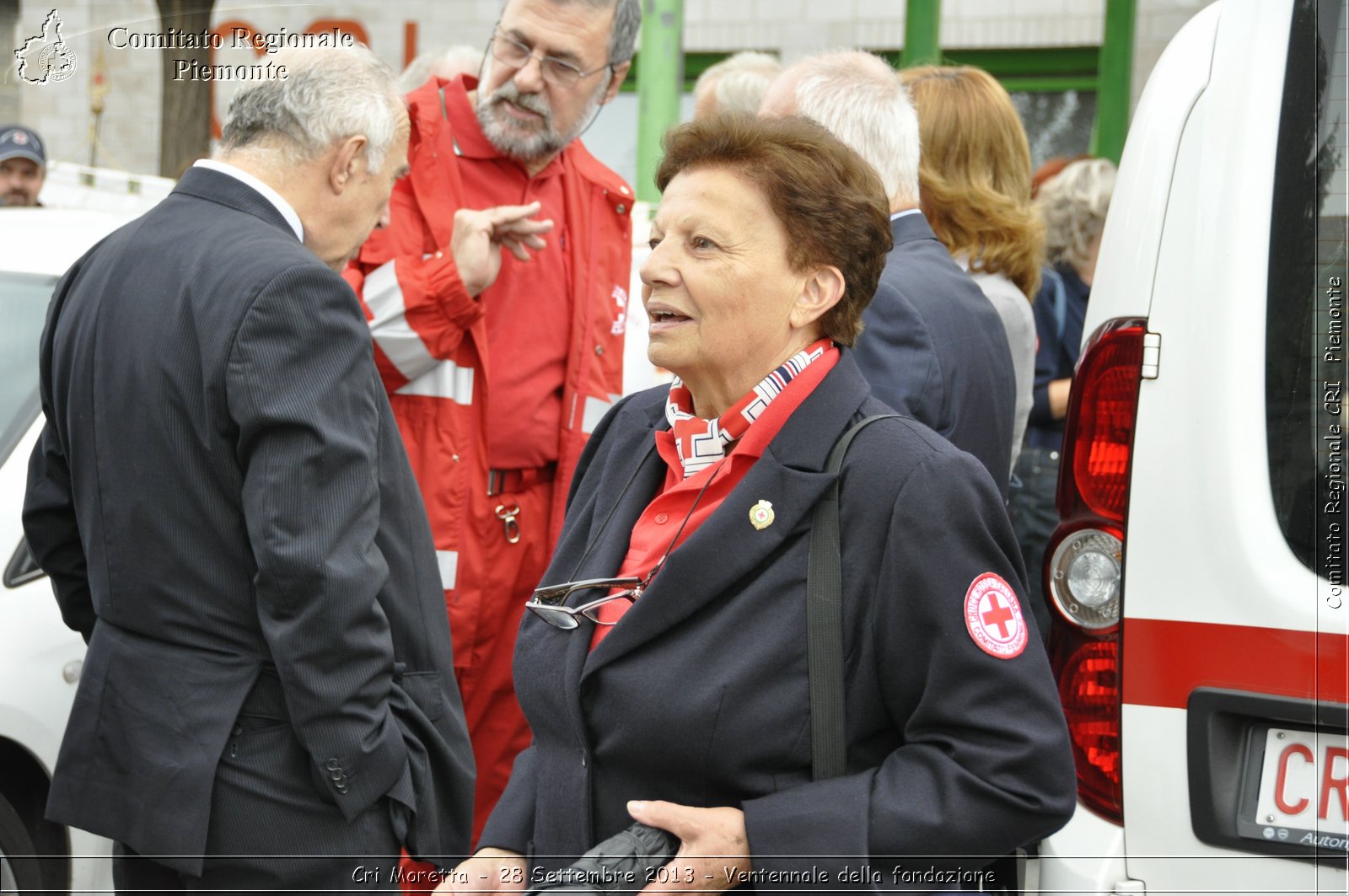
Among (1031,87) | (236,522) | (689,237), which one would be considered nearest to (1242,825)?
(689,237)

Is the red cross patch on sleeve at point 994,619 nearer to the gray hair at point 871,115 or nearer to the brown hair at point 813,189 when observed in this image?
the brown hair at point 813,189

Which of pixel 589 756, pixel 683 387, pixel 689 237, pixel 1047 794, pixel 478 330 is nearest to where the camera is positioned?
pixel 1047 794

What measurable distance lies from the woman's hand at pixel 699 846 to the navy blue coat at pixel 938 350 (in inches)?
42.3

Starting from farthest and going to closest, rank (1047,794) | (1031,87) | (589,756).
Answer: (1031,87) → (589,756) → (1047,794)

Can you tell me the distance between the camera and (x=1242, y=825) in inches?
85.0

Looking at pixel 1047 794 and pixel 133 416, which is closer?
pixel 1047 794

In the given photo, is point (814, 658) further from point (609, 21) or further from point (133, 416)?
point (609, 21)

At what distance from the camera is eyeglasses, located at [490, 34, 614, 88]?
361cm

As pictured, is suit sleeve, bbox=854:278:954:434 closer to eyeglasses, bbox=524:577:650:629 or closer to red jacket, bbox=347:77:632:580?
eyeglasses, bbox=524:577:650:629

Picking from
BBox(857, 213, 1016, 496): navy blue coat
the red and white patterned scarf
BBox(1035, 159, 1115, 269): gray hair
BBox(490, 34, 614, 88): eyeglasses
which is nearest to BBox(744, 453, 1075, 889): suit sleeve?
the red and white patterned scarf

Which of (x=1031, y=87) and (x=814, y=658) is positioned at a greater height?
(x=1031, y=87)

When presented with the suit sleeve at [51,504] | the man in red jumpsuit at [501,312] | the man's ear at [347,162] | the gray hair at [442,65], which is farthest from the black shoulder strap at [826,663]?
the gray hair at [442,65]

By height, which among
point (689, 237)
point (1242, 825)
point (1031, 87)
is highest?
point (1031, 87)

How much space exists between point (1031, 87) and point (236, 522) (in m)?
10.3
